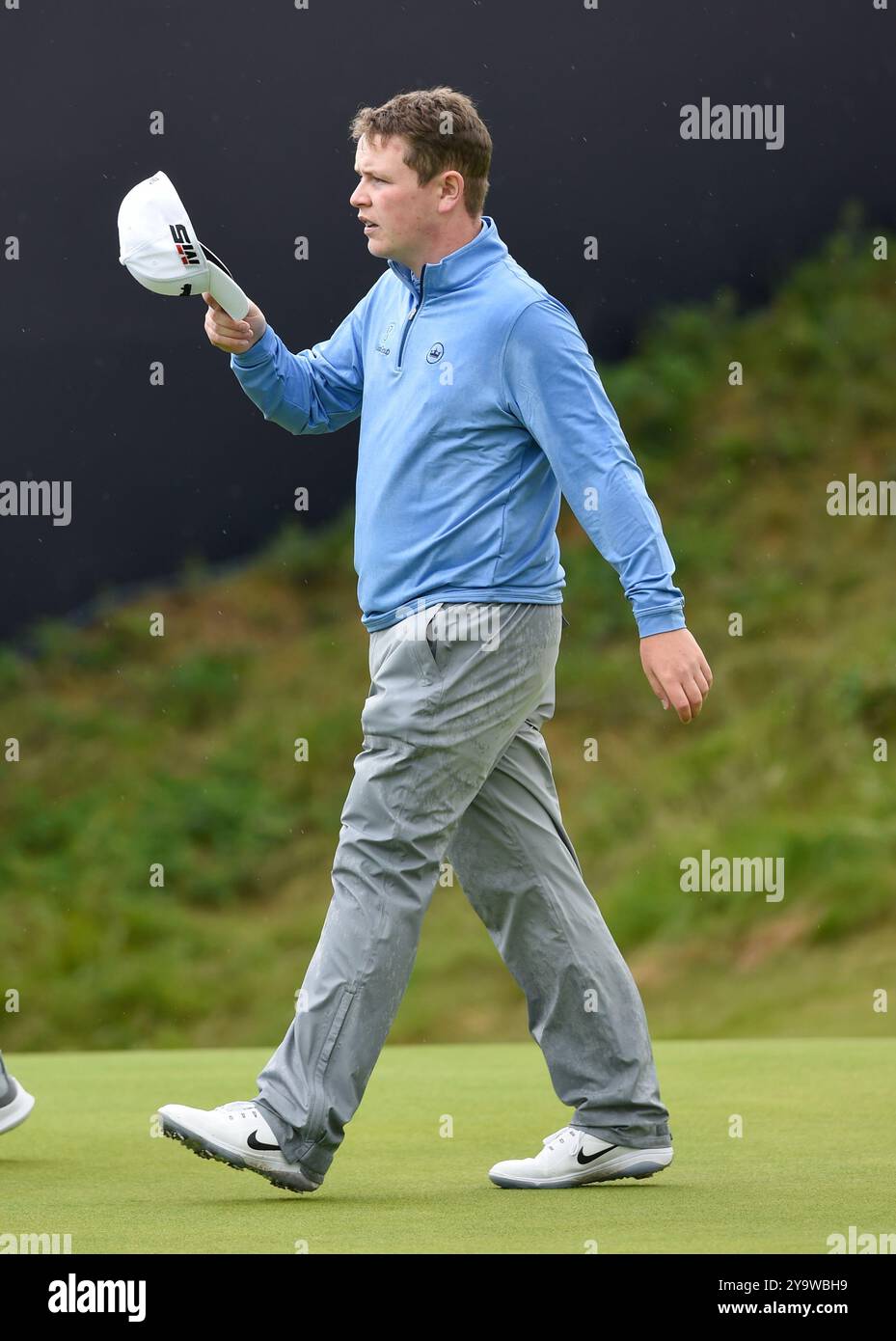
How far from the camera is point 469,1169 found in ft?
10.6

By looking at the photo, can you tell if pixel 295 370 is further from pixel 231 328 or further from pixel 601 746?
pixel 601 746

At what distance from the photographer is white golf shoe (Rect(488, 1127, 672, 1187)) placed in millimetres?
3080

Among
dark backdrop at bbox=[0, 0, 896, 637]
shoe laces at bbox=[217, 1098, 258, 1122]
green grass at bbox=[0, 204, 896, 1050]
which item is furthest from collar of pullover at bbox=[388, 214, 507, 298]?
dark backdrop at bbox=[0, 0, 896, 637]

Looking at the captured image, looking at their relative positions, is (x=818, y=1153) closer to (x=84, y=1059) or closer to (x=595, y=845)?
(x=84, y=1059)

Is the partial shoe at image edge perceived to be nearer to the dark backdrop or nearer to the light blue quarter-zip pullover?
the light blue quarter-zip pullover

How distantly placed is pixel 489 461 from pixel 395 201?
436 millimetres

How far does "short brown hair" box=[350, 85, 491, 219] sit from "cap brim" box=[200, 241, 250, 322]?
1.03ft

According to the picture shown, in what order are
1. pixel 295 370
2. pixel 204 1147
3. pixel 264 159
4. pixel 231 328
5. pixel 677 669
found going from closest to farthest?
pixel 204 1147, pixel 677 669, pixel 231 328, pixel 295 370, pixel 264 159

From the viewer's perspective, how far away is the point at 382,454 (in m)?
3.05

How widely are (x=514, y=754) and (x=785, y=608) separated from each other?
7715mm

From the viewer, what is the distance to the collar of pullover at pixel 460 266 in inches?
121

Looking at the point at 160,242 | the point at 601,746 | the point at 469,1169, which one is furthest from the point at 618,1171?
the point at 601,746

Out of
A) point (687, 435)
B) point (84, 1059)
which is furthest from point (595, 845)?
point (84, 1059)

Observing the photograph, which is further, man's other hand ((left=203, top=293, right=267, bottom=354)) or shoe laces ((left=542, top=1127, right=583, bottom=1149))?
man's other hand ((left=203, top=293, right=267, bottom=354))
